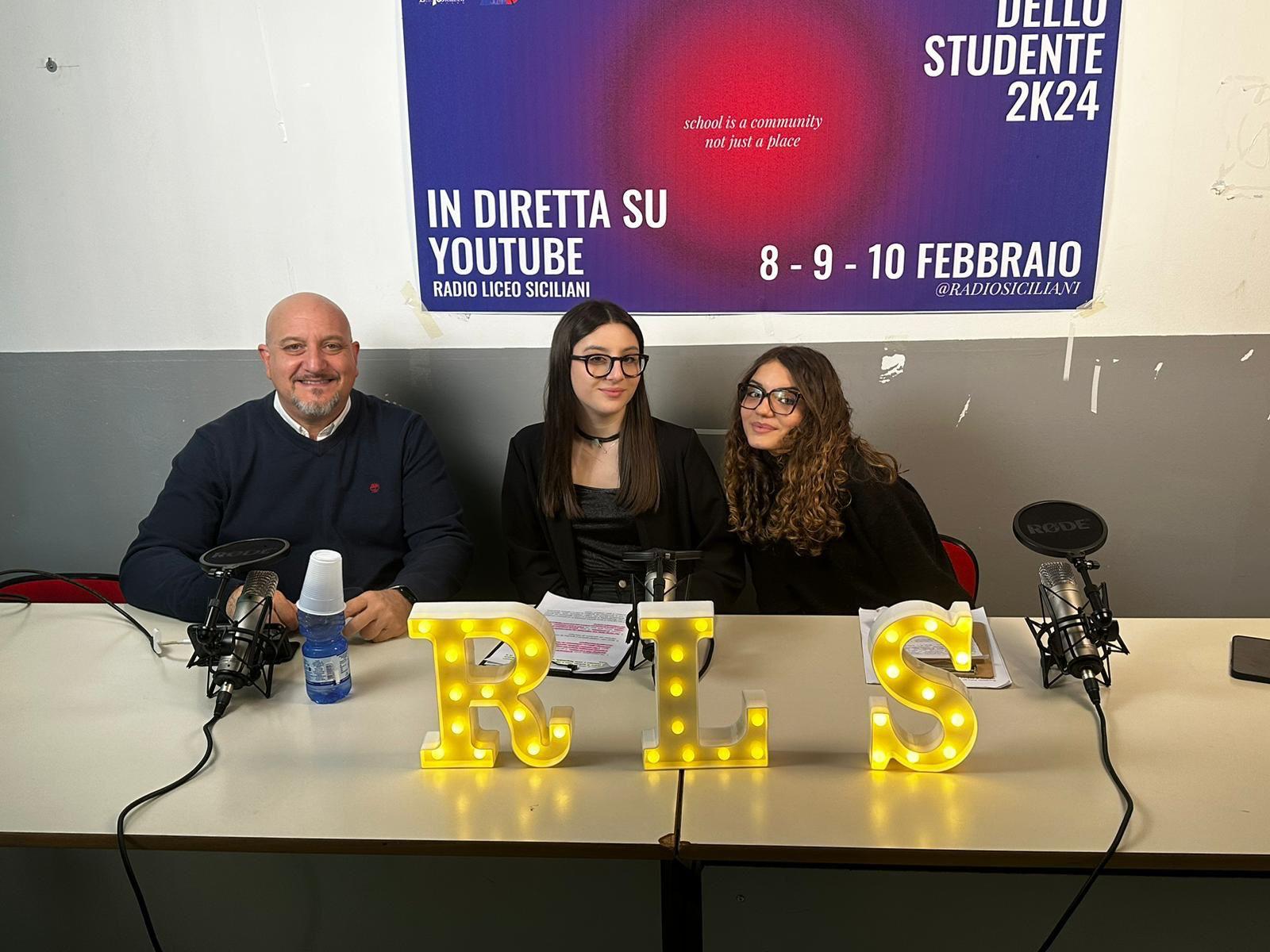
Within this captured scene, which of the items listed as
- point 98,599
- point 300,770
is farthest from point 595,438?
point 300,770

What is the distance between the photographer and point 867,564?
2389mm

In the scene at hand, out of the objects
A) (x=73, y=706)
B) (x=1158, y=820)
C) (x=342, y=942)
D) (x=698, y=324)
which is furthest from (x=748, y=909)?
(x=698, y=324)

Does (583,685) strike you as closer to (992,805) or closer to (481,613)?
(481,613)

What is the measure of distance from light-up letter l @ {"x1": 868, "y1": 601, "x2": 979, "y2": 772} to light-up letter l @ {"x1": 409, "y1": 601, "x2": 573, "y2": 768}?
0.46 meters

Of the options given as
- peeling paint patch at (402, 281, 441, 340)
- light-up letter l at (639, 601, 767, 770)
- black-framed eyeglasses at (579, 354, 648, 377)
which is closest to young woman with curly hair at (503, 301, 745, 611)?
black-framed eyeglasses at (579, 354, 648, 377)

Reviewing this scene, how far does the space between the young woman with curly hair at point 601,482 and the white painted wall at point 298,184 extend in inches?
18.6

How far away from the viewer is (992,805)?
136 cm

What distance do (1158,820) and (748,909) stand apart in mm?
599

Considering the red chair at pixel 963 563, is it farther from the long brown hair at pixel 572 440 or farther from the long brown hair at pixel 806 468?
the long brown hair at pixel 572 440

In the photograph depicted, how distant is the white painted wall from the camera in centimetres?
274

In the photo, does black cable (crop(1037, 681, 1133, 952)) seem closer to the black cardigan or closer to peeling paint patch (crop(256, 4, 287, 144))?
the black cardigan

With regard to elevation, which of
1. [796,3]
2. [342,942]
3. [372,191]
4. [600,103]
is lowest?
[342,942]

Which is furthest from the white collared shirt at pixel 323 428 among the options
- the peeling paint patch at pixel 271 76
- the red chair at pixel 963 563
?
the red chair at pixel 963 563

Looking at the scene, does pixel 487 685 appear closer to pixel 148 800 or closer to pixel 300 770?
pixel 300 770
